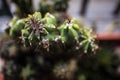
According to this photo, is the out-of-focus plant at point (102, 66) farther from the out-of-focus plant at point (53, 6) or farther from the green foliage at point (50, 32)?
the green foliage at point (50, 32)

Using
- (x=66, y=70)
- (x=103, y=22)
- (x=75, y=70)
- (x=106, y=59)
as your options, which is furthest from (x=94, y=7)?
(x=66, y=70)

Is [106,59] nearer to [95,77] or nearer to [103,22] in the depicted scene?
[95,77]

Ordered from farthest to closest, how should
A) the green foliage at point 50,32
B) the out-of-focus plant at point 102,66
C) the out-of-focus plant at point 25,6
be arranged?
the out-of-focus plant at point 102,66 < the out-of-focus plant at point 25,6 < the green foliage at point 50,32

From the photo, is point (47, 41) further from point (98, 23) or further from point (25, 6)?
point (98, 23)

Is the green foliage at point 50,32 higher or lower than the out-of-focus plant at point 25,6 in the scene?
lower

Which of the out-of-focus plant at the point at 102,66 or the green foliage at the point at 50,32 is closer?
the green foliage at the point at 50,32

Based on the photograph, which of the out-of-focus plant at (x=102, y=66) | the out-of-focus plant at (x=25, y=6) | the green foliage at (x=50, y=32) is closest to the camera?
the green foliage at (x=50, y=32)

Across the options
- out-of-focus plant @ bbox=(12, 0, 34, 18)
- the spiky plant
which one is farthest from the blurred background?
the spiky plant

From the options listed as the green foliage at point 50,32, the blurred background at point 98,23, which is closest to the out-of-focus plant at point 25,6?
the blurred background at point 98,23
